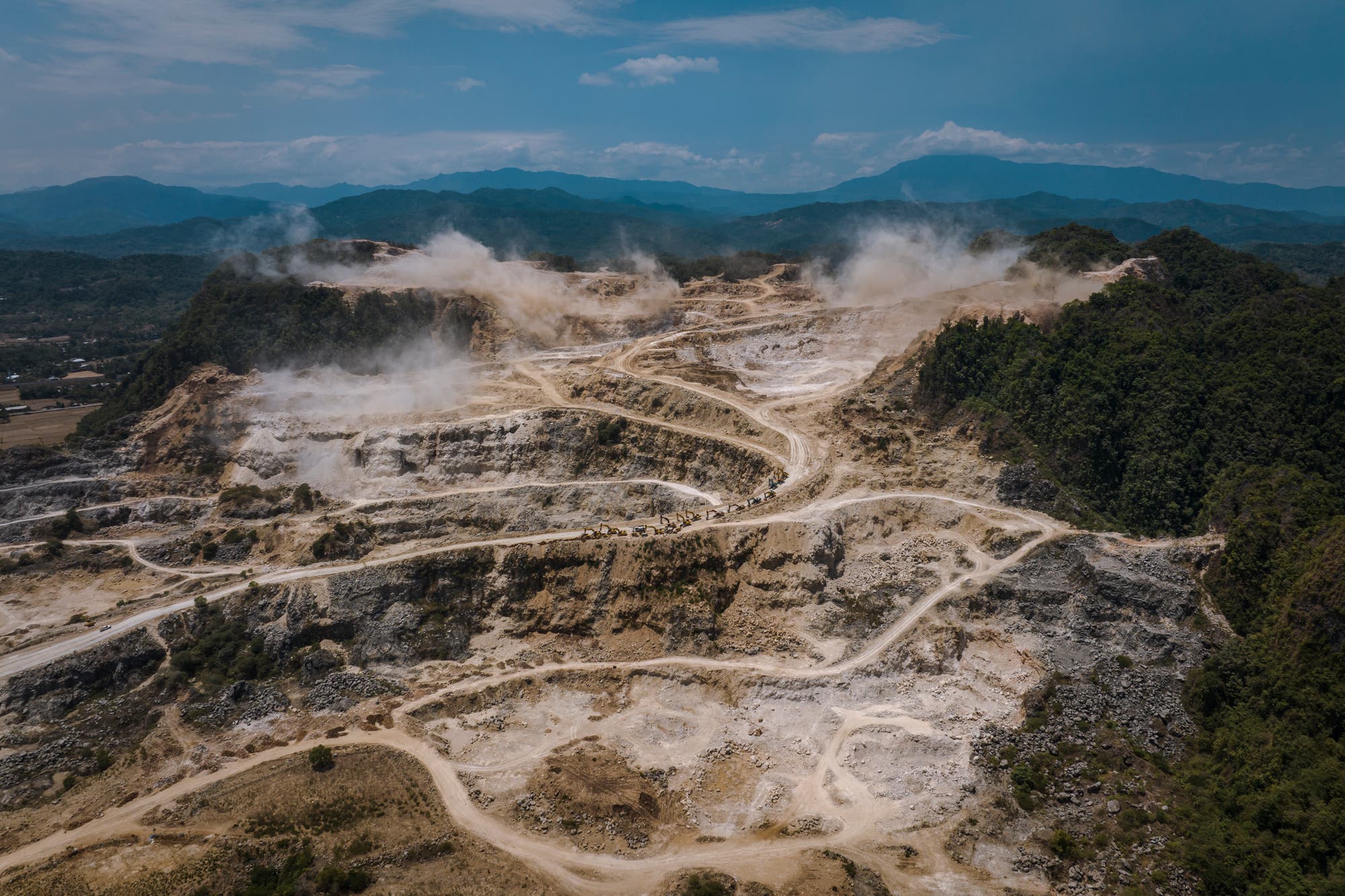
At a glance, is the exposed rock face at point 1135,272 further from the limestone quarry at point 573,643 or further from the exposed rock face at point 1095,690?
the exposed rock face at point 1095,690

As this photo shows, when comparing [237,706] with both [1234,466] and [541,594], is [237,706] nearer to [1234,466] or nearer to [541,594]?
[541,594]

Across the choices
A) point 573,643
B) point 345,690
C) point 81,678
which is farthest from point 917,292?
point 81,678

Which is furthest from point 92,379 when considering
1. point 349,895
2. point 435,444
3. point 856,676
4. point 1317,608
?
point 1317,608

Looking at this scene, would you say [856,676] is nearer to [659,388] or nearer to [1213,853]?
[1213,853]

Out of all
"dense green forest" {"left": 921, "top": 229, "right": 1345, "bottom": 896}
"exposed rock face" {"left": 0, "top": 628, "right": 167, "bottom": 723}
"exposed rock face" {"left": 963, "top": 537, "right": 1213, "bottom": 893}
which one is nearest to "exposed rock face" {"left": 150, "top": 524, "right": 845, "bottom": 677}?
"exposed rock face" {"left": 0, "top": 628, "right": 167, "bottom": 723}

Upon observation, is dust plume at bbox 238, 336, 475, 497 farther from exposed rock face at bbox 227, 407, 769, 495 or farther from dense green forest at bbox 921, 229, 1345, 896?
dense green forest at bbox 921, 229, 1345, 896
